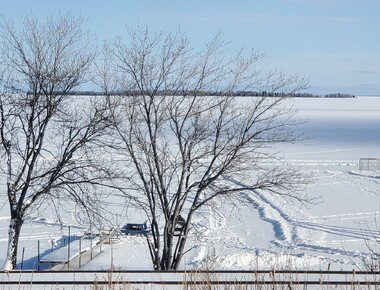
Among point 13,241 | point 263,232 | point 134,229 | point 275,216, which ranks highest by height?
point 275,216

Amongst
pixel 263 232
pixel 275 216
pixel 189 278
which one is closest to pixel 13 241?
pixel 189 278

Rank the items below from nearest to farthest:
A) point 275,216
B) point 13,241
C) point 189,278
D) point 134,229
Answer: point 189,278 → point 13,241 → point 134,229 → point 275,216

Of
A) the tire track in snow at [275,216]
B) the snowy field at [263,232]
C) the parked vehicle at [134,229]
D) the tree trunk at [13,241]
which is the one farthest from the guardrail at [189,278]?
the parked vehicle at [134,229]

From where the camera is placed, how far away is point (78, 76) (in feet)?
54.6

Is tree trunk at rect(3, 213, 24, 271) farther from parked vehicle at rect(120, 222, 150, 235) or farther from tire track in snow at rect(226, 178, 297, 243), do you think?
tire track in snow at rect(226, 178, 297, 243)

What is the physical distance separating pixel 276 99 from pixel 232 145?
146 centimetres

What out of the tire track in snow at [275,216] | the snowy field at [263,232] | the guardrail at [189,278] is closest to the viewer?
the guardrail at [189,278]

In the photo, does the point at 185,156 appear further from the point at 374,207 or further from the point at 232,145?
the point at 374,207

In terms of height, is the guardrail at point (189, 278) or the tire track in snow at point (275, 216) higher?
the tire track in snow at point (275, 216)

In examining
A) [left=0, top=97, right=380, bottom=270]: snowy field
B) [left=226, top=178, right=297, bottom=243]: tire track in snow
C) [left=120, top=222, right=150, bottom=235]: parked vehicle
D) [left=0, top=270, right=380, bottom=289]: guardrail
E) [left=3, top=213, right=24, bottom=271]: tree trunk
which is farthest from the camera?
[left=226, top=178, right=297, bottom=243]: tire track in snow

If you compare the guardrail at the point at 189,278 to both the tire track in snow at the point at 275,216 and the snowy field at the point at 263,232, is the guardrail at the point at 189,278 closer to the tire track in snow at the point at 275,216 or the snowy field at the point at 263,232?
the snowy field at the point at 263,232

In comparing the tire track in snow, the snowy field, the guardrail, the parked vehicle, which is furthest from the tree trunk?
the tire track in snow

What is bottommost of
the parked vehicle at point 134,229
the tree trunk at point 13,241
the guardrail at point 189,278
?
the guardrail at point 189,278

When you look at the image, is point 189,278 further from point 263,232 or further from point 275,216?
point 275,216
